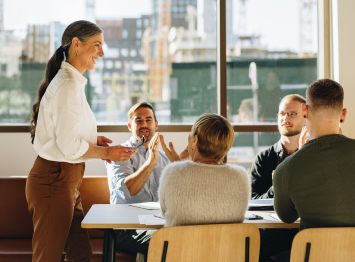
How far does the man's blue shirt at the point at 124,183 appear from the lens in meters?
2.41

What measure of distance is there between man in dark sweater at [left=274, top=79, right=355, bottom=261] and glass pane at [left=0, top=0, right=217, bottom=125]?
83.3 inches

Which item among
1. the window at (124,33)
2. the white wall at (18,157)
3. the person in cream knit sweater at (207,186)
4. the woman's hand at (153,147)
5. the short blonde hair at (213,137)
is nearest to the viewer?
the person in cream knit sweater at (207,186)

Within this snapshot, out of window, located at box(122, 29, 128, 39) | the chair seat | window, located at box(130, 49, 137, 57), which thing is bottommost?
the chair seat

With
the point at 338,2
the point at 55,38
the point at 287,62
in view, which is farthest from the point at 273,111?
the point at 55,38

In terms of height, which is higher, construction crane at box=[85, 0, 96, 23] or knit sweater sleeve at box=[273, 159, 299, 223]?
construction crane at box=[85, 0, 96, 23]

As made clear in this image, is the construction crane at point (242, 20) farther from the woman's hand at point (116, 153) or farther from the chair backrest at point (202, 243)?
the chair backrest at point (202, 243)

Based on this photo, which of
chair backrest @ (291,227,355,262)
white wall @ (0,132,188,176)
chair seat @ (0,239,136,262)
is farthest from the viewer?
white wall @ (0,132,188,176)

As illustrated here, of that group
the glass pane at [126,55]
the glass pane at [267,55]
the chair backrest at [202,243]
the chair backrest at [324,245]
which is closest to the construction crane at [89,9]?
the glass pane at [126,55]

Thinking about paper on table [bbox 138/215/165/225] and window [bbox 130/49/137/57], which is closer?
paper on table [bbox 138/215/165/225]

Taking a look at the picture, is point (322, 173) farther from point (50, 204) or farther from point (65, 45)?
point (65, 45)

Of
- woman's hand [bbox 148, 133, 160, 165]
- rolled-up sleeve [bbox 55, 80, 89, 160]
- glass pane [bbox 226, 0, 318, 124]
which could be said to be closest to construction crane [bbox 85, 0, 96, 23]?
glass pane [bbox 226, 0, 318, 124]

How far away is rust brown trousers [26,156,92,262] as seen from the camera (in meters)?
1.78

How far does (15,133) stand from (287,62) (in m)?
2.85

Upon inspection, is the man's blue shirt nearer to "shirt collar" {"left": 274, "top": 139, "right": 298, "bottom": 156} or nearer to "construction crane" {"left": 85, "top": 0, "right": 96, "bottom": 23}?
"shirt collar" {"left": 274, "top": 139, "right": 298, "bottom": 156}
